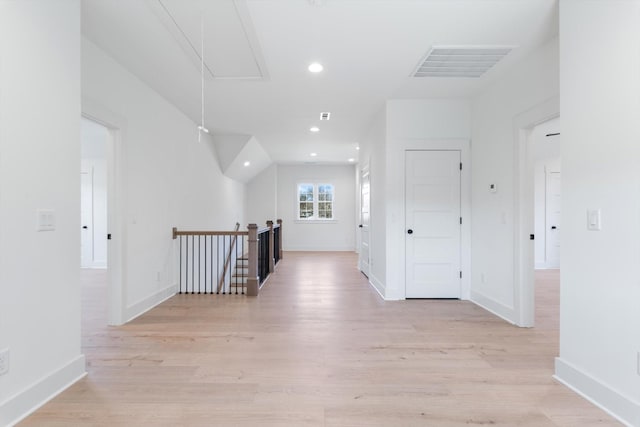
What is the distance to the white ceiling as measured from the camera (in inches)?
91.8

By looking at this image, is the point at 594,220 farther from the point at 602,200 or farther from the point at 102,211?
the point at 102,211

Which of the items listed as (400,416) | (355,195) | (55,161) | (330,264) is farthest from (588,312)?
(355,195)

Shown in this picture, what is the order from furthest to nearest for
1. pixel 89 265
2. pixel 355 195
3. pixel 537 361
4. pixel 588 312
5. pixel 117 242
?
pixel 355 195 → pixel 89 265 → pixel 117 242 → pixel 537 361 → pixel 588 312

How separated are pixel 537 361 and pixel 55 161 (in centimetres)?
364

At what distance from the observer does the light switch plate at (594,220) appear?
1.92 metres

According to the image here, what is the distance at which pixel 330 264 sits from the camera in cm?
727

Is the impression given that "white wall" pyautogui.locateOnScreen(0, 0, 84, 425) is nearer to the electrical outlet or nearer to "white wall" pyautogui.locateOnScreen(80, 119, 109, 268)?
the electrical outlet

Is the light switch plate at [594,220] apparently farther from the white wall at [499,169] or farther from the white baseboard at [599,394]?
the white wall at [499,169]

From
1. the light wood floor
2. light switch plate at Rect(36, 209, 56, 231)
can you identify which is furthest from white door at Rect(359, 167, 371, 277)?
light switch plate at Rect(36, 209, 56, 231)

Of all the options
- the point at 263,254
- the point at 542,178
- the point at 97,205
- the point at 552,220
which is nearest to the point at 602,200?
the point at 263,254

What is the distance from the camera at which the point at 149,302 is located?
12.5ft

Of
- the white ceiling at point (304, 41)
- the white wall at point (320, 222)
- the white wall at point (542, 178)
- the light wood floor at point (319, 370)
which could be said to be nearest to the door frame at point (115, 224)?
the light wood floor at point (319, 370)

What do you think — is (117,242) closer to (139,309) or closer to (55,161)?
(139,309)

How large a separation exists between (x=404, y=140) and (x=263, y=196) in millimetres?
6265
